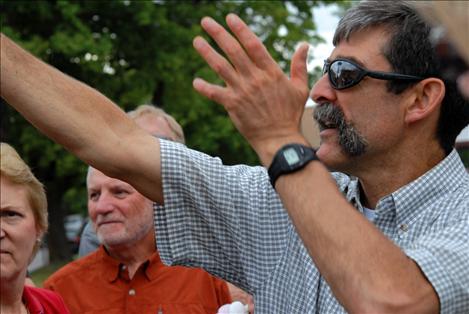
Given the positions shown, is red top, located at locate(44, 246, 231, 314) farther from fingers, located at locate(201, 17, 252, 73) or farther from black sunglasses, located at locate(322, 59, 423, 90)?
fingers, located at locate(201, 17, 252, 73)

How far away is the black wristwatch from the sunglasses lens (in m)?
0.46

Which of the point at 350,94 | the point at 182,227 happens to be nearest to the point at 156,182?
the point at 182,227

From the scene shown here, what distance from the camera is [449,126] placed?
283 centimetres

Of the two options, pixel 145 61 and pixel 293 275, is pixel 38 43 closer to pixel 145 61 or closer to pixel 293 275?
pixel 145 61

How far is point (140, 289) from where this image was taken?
4.10 metres

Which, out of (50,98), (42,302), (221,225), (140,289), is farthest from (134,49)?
(50,98)

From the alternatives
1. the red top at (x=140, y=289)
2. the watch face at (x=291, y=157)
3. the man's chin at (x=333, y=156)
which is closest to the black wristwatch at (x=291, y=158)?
the watch face at (x=291, y=157)

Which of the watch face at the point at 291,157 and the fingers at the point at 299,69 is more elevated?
the fingers at the point at 299,69

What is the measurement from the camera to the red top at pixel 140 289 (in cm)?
400

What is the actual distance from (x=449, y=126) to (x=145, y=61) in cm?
1841

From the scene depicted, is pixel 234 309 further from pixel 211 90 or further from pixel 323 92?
pixel 211 90

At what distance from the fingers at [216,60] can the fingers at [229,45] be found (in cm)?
2

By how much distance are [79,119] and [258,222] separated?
0.69 meters

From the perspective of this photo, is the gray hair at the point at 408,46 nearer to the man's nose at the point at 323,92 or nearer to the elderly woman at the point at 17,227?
the man's nose at the point at 323,92
